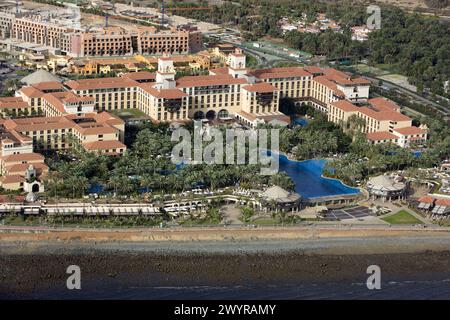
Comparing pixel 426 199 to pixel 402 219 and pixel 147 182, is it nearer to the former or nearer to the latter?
pixel 402 219

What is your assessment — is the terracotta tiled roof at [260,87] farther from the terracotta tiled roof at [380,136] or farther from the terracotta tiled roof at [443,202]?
the terracotta tiled roof at [443,202]

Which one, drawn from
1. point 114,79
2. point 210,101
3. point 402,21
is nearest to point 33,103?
point 114,79

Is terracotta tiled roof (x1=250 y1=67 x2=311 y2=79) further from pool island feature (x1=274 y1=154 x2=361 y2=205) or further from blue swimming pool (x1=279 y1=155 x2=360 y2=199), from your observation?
blue swimming pool (x1=279 y1=155 x2=360 y2=199)

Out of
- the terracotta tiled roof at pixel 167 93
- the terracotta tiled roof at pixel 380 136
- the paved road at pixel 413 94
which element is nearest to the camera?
the terracotta tiled roof at pixel 380 136

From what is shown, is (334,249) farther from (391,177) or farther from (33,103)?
(33,103)

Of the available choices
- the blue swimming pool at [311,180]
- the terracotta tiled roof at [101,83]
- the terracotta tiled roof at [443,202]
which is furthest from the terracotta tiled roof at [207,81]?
the terracotta tiled roof at [443,202]
